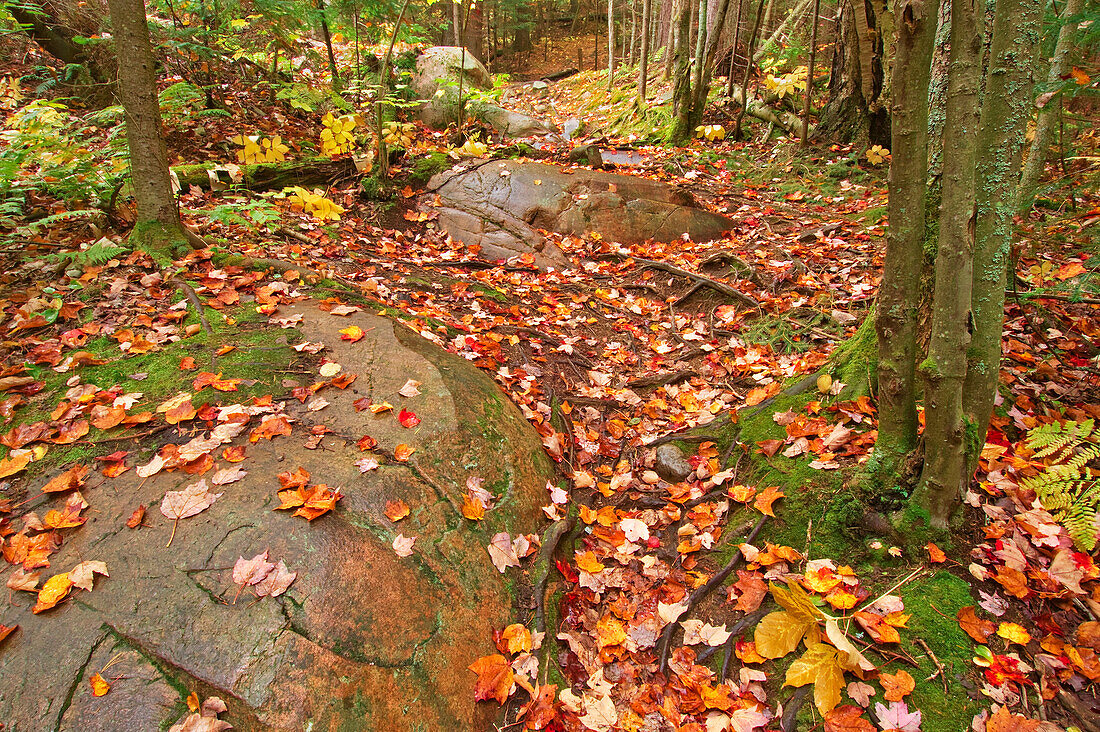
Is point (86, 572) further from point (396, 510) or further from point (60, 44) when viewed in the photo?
point (60, 44)

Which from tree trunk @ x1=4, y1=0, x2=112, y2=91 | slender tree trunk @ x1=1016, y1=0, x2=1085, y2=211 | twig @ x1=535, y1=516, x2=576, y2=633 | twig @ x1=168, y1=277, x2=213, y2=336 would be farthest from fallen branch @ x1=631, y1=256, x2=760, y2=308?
tree trunk @ x1=4, y1=0, x2=112, y2=91

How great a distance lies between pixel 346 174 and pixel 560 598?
629 centimetres

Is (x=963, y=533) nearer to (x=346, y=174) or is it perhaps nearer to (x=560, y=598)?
(x=560, y=598)

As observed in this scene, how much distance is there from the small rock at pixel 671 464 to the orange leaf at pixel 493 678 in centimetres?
153

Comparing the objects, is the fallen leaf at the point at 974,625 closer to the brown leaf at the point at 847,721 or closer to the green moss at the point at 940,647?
the green moss at the point at 940,647

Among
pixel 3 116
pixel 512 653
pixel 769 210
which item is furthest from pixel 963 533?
pixel 3 116

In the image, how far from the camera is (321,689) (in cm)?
189

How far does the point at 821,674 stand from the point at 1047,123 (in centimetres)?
517

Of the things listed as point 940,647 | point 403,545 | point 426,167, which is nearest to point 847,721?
point 940,647

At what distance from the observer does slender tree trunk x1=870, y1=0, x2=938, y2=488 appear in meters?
1.88

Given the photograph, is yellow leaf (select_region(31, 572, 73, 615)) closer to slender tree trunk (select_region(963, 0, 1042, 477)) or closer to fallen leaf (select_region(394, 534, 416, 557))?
fallen leaf (select_region(394, 534, 416, 557))

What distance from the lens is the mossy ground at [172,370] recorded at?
2.47 meters

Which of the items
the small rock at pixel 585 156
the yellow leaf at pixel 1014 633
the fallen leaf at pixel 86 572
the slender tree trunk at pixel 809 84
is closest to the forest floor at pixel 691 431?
the yellow leaf at pixel 1014 633

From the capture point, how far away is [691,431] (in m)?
3.60
